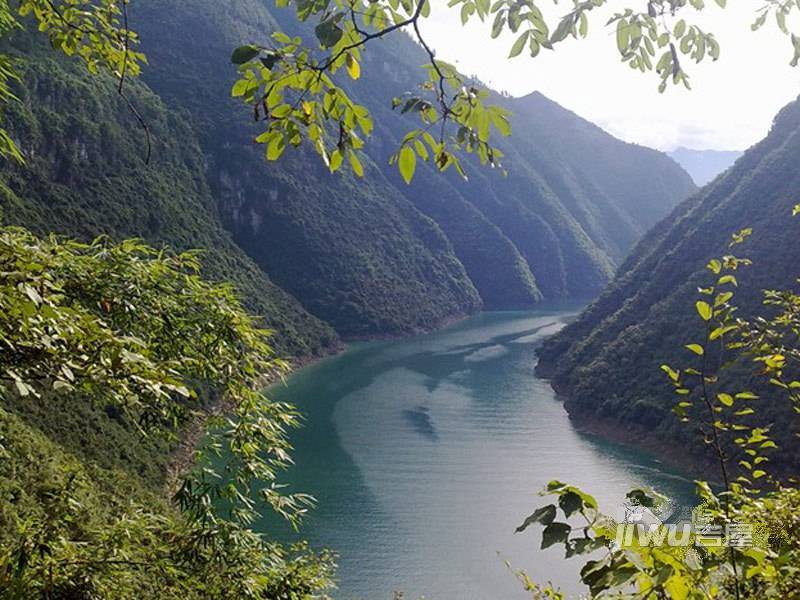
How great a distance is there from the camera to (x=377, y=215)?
8094 centimetres

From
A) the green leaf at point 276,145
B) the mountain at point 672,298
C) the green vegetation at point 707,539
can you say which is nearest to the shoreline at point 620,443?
the mountain at point 672,298

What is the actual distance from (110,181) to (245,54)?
51516 millimetres

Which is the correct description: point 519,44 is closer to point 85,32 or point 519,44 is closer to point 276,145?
point 276,145

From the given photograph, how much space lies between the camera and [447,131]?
1.59 m

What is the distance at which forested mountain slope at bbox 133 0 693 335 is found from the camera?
2717 inches

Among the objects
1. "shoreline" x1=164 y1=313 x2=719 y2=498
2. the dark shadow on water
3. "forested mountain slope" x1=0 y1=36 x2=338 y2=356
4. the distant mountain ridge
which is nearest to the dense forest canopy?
the distant mountain ridge

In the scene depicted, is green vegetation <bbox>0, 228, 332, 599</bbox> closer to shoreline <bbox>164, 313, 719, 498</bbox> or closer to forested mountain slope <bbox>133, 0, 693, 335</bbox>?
shoreline <bbox>164, 313, 719, 498</bbox>

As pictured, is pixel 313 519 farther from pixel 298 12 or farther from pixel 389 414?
pixel 298 12

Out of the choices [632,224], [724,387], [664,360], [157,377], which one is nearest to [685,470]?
[724,387]

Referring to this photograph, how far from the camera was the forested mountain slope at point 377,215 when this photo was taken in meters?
69.0

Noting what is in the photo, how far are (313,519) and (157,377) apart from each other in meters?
21.0

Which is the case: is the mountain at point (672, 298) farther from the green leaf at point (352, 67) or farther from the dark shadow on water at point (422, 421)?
the green leaf at point (352, 67)

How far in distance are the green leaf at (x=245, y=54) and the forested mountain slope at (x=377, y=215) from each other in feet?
161

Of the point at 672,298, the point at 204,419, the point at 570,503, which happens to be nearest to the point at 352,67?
the point at 570,503
